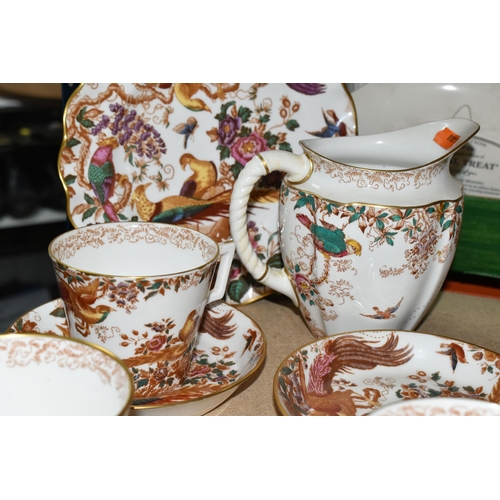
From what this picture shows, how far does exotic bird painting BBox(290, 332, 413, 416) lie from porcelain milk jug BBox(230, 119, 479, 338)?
0.03 meters

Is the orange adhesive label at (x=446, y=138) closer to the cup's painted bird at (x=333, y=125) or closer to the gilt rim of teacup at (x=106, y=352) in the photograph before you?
the cup's painted bird at (x=333, y=125)

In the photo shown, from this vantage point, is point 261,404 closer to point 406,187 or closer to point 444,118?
point 406,187

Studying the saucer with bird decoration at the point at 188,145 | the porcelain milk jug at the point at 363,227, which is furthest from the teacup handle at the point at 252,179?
the saucer with bird decoration at the point at 188,145

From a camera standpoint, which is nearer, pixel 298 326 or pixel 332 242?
pixel 332 242

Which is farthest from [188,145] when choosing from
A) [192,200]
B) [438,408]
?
[438,408]

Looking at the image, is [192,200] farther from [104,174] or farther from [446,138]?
[446,138]

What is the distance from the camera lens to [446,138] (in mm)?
720

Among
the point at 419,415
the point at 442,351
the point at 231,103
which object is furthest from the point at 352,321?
the point at 231,103

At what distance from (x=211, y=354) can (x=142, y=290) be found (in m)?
0.17

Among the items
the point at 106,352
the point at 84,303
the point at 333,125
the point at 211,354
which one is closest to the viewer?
the point at 106,352

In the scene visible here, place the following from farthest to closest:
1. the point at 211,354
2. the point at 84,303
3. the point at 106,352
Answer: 1. the point at 211,354
2. the point at 84,303
3. the point at 106,352

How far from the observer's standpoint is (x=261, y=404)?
633 millimetres

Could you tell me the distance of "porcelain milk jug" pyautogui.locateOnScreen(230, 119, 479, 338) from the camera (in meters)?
0.63

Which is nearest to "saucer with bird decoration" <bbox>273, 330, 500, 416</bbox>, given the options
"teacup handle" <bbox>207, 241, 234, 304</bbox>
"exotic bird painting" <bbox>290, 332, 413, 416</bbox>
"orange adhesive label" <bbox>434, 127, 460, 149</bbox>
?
"exotic bird painting" <bbox>290, 332, 413, 416</bbox>
